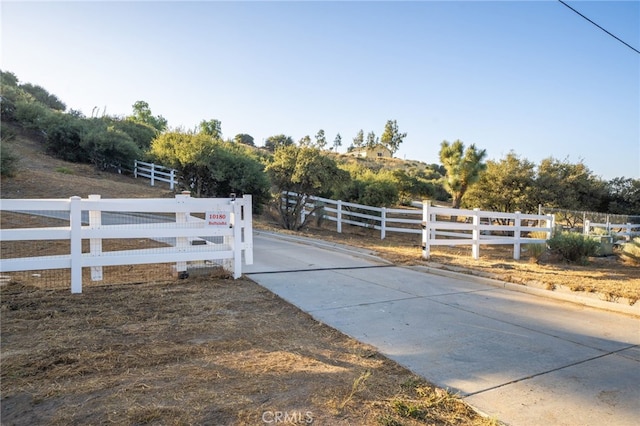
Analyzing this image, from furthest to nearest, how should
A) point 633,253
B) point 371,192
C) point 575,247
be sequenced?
point 371,192 < point 633,253 < point 575,247

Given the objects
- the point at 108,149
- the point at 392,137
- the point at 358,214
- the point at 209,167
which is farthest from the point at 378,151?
the point at 358,214

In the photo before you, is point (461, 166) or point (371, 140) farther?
point (371, 140)

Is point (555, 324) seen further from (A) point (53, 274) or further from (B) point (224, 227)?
(A) point (53, 274)

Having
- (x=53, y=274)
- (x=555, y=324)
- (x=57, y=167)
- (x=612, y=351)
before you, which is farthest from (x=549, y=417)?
(x=57, y=167)

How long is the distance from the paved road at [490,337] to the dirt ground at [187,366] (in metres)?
0.43

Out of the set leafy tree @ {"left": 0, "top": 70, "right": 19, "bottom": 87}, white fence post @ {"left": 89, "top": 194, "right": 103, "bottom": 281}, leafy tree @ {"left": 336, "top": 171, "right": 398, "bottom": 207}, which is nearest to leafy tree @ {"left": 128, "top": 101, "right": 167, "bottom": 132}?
leafy tree @ {"left": 0, "top": 70, "right": 19, "bottom": 87}

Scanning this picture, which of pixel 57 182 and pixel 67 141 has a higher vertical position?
pixel 67 141

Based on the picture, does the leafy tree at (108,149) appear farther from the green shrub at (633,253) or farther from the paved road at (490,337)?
the green shrub at (633,253)

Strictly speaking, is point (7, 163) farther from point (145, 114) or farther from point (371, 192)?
point (145, 114)

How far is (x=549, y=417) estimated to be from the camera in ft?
11.2

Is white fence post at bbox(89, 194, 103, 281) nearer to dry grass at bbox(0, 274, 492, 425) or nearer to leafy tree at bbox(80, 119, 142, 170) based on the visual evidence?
dry grass at bbox(0, 274, 492, 425)

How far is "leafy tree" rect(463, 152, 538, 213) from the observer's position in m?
24.8

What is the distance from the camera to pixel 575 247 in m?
12.4

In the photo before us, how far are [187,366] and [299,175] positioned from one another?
13.6m
